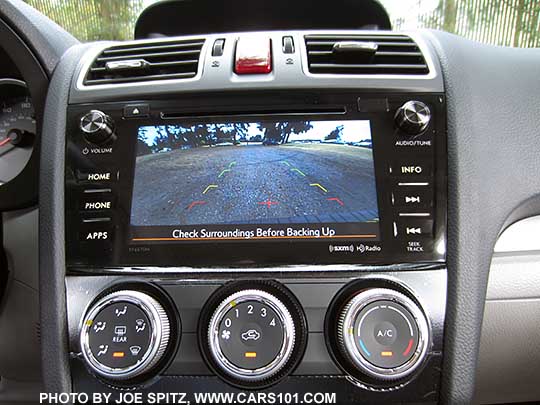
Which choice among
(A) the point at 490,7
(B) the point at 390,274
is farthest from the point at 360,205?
(A) the point at 490,7

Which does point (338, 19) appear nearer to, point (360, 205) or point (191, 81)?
point (191, 81)

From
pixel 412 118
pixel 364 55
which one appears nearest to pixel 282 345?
pixel 412 118

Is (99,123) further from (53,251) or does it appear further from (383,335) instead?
(383,335)

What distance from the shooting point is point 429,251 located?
112 cm

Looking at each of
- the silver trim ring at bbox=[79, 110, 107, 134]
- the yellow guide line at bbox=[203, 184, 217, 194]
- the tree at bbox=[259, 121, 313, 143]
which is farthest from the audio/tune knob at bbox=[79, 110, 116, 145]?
the tree at bbox=[259, 121, 313, 143]

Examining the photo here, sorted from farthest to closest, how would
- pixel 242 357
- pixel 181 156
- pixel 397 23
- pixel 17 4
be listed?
pixel 397 23 → pixel 17 4 → pixel 181 156 → pixel 242 357

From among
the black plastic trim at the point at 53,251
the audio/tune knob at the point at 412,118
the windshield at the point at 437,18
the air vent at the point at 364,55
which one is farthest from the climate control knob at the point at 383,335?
the windshield at the point at 437,18

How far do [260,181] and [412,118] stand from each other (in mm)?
383

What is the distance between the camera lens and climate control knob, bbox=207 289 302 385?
104 cm

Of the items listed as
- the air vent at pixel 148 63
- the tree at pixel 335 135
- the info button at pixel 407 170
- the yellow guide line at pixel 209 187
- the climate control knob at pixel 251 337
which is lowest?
the climate control knob at pixel 251 337

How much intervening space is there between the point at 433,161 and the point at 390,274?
0.93 feet

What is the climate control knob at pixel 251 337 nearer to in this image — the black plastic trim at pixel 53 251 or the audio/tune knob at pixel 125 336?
the audio/tune knob at pixel 125 336

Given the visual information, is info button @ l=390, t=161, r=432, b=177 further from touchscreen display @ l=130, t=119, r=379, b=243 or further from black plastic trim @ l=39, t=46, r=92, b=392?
black plastic trim @ l=39, t=46, r=92, b=392

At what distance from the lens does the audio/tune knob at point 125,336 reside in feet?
3.44
